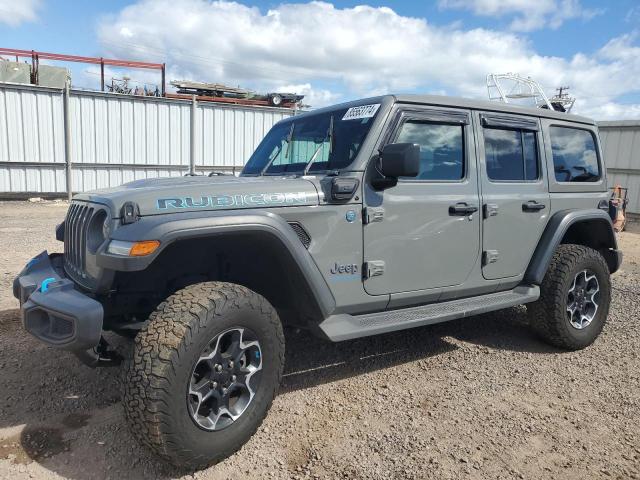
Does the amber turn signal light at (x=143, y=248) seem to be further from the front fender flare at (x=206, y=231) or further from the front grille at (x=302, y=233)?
the front grille at (x=302, y=233)

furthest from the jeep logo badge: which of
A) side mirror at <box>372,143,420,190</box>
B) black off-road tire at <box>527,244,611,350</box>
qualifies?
black off-road tire at <box>527,244,611,350</box>

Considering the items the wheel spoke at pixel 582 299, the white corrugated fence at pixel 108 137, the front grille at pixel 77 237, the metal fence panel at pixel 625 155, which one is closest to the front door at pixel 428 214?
the wheel spoke at pixel 582 299

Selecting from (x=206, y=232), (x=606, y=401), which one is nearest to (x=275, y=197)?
(x=206, y=232)

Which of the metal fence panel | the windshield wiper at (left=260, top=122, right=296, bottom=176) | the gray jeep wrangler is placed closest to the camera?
the gray jeep wrangler

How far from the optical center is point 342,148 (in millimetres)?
3406

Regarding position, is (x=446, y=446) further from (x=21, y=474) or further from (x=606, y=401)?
(x=21, y=474)

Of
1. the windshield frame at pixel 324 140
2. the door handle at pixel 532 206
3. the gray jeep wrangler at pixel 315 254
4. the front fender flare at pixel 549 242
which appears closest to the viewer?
the gray jeep wrangler at pixel 315 254

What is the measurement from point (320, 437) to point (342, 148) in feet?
6.01

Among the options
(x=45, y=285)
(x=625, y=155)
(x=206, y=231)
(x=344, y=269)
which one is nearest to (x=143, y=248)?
(x=206, y=231)

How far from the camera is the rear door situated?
12.6 ft

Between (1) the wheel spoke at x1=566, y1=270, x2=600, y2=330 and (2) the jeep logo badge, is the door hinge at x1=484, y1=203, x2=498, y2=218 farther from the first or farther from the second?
(2) the jeep logo badge

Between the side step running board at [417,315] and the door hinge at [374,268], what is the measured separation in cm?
28

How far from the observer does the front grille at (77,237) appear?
2.93 m

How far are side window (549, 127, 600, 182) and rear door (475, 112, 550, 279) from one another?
9.8 inches
